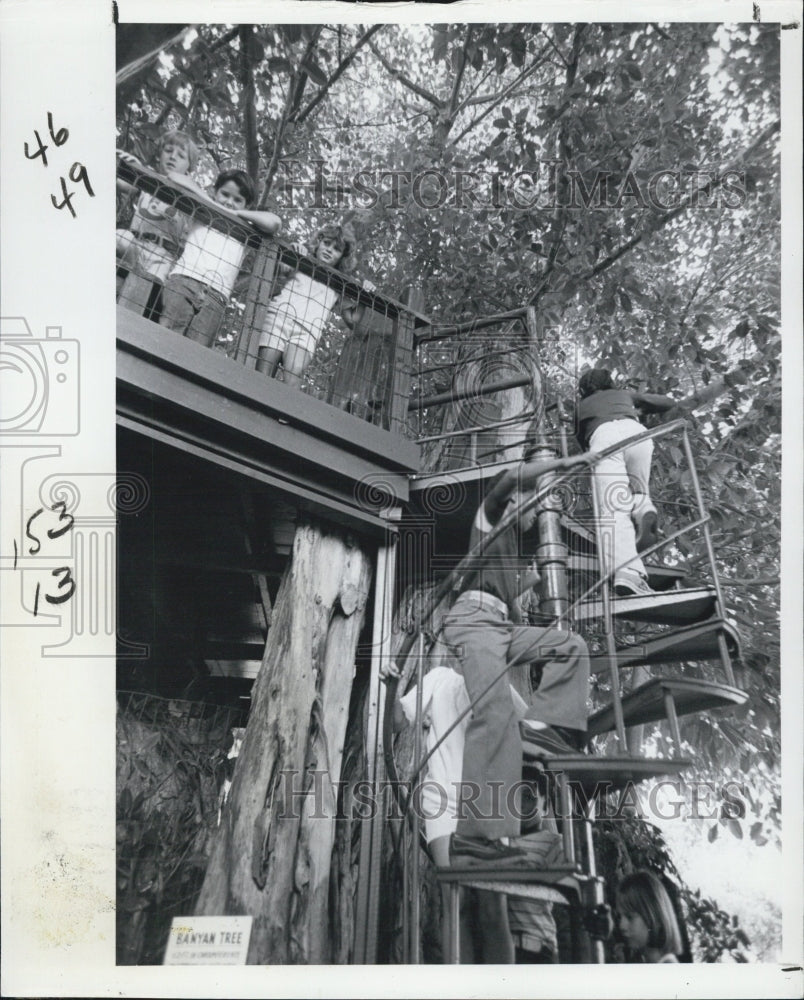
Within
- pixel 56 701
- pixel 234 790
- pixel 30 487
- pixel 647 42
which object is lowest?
pixel 234 790

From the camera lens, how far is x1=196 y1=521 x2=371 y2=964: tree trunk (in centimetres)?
500

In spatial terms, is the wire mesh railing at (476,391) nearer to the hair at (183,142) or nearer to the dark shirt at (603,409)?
the dark shirt at (603,409)

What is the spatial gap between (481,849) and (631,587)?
131 cm

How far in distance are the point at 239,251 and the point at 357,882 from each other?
113 inches

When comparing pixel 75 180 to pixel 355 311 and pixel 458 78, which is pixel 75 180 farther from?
pixel 458 78

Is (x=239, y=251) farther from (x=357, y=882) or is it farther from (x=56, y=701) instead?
(x=357, y=882)

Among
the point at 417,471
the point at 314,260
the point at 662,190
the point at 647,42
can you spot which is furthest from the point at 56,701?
the point at 647,42

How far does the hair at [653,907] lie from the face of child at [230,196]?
3.47 m

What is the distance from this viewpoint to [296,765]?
16.8 feet

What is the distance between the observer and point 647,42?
5.56 metres

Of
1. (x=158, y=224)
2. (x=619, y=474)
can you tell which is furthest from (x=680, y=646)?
(x=158, y=224)

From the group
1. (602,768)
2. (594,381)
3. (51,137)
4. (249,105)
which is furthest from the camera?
(249,105)

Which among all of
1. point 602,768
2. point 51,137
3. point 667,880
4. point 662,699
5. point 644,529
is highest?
point 51,137

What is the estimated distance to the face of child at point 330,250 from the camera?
18.2ft
